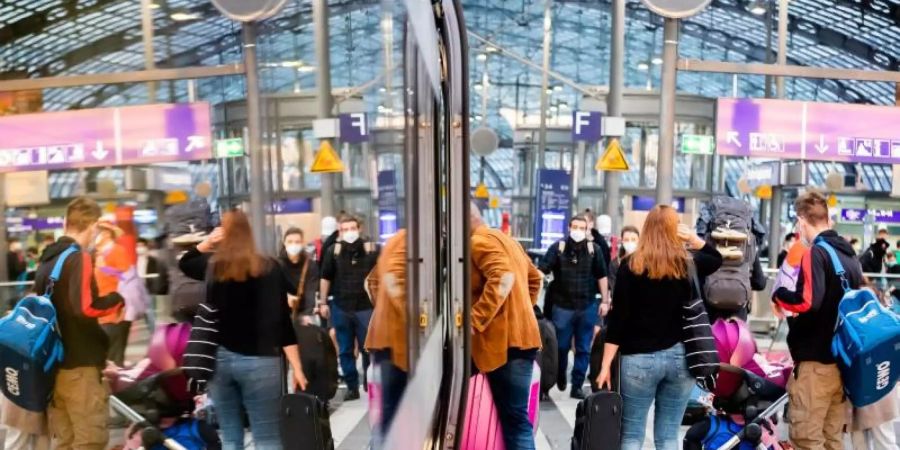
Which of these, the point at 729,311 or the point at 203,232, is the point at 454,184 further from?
the point at 203,232

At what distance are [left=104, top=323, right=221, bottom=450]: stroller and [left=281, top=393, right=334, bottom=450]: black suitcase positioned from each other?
0.12 m

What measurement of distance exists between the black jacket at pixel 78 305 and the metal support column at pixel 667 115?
5458 mm

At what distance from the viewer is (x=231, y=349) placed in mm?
754

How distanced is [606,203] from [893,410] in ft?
23.9

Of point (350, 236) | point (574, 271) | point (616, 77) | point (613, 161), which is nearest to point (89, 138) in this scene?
point (350, 236)

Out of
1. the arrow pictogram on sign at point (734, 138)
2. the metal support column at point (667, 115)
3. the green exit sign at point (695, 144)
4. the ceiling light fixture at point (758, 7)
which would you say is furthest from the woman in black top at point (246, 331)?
the ceiling light fixture at point (758, 7)

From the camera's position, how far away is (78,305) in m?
0.65

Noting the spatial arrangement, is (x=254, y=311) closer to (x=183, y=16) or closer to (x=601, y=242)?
(x=183, y=16)

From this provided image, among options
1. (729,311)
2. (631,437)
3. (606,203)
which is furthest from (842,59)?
(631,437)

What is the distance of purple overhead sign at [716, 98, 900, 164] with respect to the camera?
593 cm

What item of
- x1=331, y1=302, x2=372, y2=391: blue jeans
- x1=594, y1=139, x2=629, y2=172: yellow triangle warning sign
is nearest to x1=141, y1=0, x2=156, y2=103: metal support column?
x1=331, y1=302, x2=372, y2=391: blue jeans

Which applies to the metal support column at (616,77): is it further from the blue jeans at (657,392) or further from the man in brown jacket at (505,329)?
the man in brown jacket at (505,329)

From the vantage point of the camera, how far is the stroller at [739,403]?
373 cm

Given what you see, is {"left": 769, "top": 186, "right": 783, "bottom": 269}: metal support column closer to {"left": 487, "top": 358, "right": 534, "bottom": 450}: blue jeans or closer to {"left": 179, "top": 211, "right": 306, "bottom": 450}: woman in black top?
{"left": 487, "top": 358, "right": 534, "bottom": 450}: blue jeans
